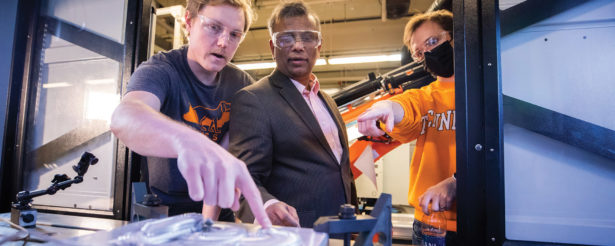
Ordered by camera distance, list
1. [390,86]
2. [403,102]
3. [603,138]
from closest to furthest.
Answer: [603,138] → [403,102] → [390,86]

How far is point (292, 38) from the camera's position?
1.53m

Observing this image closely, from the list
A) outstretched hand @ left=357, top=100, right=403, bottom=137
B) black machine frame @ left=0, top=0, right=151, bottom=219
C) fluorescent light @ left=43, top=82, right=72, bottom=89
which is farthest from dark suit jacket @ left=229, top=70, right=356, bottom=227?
fluorescent light @ left=43, top=82, right=72, bottom=89

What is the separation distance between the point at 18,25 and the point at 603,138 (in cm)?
263

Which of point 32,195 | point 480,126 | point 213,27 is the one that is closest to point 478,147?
point 480,126

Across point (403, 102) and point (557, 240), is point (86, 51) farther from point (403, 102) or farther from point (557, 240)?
point (557, 240)

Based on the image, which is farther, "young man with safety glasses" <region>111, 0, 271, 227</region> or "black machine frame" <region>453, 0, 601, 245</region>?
"young man with safety glasses" <region>111, 0, 271, 227</region>

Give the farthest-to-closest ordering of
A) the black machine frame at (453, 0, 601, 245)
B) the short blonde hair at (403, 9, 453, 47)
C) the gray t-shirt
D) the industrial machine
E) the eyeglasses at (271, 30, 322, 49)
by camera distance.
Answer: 1. the short blonde hair at (403, 9, 453, 47)
2. the eyeglasses at (271, 30, 322, 49)
3. the gray t-shirt
4. the industrial machine
5. the black machine frame at (453, 0, 601, 245)

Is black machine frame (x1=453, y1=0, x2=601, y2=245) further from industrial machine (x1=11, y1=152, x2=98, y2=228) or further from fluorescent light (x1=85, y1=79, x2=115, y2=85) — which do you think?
fluorescent light (x1=85, y1=79, x2=115, y2=85)

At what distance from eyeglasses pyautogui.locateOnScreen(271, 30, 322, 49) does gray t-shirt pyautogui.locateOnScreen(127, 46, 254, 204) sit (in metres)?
0.35

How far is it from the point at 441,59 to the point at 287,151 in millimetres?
893

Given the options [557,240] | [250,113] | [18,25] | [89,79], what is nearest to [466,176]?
[557,240]

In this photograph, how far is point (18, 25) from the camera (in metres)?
1.69

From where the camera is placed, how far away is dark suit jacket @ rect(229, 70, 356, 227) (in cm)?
129

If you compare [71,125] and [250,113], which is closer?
[250,113]
